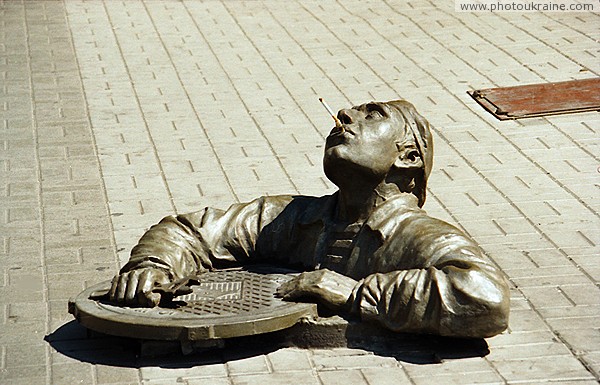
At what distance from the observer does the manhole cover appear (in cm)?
542

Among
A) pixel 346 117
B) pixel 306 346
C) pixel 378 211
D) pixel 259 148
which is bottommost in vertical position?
pixel 259 148

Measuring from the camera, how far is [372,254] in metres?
5.88

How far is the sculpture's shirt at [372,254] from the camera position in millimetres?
5457

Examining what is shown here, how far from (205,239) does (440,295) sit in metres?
1.40

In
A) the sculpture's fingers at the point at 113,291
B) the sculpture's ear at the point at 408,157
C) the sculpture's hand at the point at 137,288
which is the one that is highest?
the sculpture's ear at the point at 408,157

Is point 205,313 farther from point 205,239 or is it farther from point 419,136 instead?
point 419,136

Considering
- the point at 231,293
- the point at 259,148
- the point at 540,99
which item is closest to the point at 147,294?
the point at 231,293

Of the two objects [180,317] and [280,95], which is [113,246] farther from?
[280,95]

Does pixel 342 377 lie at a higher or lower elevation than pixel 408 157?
lower

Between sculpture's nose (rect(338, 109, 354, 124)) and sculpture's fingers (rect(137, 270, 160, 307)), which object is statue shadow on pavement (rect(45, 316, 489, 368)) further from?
sculpture's nose (rect(338, 109, 354, 124))

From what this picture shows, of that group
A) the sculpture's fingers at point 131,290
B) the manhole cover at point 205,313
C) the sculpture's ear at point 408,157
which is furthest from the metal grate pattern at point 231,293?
the sculpture's ear at point 408,157

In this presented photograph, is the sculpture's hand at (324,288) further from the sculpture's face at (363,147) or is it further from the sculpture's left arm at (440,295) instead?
the sculpture's face at (363,147)

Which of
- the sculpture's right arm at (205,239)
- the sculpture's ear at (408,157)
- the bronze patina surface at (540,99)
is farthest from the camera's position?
the bronze patina surface at (540,99)

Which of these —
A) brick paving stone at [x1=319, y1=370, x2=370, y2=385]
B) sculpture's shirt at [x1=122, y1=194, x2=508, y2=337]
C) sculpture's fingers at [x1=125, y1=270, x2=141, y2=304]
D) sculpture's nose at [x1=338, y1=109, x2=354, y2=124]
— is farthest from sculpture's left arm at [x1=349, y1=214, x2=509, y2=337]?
sculpture's fingers at [x1=125, y1=270, x2=141, y2=304]
